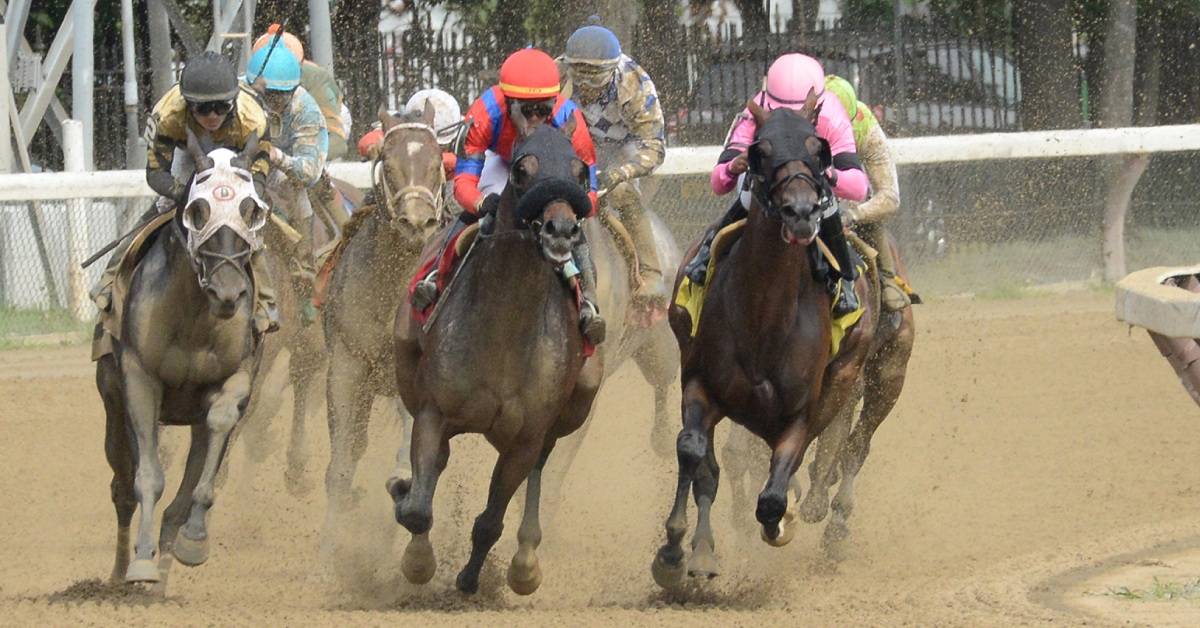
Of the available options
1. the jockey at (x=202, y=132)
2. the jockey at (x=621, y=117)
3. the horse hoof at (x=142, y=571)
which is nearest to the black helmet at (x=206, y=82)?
the jockey at (x=202, y=132)

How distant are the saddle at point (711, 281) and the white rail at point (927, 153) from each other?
5858 millimetres

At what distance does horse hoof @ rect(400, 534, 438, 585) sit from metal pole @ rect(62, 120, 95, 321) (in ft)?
23.0

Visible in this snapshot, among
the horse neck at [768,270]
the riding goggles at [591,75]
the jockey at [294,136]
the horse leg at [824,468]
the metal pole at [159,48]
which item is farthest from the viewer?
the metal pole at [159,48]

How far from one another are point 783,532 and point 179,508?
2478 millimetres

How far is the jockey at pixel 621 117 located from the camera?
8680 mm

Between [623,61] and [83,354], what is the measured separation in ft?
20.1

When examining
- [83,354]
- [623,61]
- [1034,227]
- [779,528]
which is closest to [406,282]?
[623,61]

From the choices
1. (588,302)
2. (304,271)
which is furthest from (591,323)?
(304,271)

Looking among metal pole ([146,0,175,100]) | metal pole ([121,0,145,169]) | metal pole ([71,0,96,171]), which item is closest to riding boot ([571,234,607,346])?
metal pole ([71,0,96,171])

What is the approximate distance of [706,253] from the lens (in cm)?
762

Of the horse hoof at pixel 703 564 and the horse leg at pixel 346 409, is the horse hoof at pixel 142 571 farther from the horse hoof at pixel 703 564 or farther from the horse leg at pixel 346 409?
the horse hoof at pixel 703 564

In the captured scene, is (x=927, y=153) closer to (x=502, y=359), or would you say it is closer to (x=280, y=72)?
(x=280, y=72)

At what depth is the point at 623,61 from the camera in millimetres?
8961

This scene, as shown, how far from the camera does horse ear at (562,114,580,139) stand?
21.2ft
